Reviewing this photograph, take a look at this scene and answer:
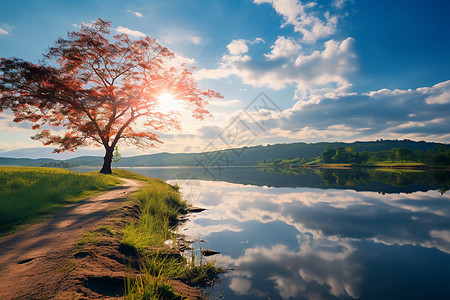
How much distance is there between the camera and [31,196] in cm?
973

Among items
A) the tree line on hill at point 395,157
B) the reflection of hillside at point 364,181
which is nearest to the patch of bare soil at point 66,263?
the reflection of hillside at point 364,181

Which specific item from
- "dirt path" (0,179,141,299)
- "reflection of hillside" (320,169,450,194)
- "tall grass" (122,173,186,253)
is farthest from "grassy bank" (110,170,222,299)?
"reflection of hillside" (320,169,450,194)

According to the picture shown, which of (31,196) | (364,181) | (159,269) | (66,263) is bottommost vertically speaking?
(364,181)

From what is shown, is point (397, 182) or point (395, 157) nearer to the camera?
point (397, 182)

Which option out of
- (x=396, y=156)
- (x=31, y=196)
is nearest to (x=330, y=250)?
(x=31, y=196)

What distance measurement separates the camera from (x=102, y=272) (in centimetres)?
423

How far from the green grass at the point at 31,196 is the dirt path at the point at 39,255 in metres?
1.12

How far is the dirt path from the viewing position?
3.28m

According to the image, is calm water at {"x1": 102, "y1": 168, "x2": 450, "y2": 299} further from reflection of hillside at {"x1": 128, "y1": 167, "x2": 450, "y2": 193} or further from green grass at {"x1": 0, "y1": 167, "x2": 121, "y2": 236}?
reflection of hillside at {"x1": 128, "y1": 167, "x2": 450, "y2": 193}

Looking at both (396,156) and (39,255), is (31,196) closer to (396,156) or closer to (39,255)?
(39,255)

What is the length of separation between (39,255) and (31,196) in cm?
738

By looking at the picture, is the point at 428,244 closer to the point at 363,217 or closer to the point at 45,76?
the point at 363,217

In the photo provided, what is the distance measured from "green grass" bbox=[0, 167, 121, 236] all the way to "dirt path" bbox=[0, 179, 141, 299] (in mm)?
1118

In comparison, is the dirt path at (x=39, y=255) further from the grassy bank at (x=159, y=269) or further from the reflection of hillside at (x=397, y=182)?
the reflection of hillside at (x=397, y=182)
